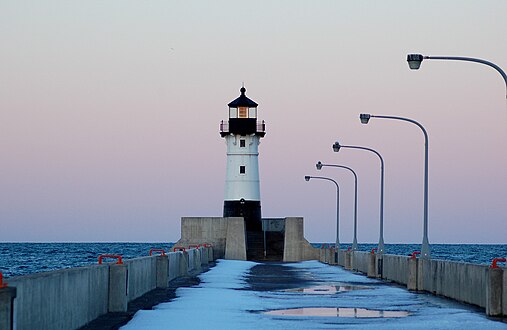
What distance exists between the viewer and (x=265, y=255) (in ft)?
246

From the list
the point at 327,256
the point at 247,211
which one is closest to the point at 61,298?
the point at 327,256

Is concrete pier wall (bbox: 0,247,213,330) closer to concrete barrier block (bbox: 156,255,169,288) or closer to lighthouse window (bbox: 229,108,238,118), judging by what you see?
concrete barrier block (bbox: 156,255,169,288)

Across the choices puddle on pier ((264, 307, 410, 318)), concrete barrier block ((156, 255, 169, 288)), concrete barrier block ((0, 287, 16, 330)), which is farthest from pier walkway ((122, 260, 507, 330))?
concrete barrier block ((0, 287, 16, 330))

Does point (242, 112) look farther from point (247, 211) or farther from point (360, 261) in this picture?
point (360, 261)

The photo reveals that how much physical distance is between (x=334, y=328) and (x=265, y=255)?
55.9 meters

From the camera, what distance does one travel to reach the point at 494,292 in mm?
22359

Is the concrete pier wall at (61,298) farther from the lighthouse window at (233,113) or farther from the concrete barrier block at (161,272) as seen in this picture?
the lighthouse window at (233,113)

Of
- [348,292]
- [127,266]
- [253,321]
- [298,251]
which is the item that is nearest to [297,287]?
[348,292]

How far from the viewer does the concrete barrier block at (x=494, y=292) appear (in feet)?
72.8

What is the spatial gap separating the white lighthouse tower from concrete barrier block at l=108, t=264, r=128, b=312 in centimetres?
5361

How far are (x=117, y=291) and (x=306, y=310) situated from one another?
4.57 metres

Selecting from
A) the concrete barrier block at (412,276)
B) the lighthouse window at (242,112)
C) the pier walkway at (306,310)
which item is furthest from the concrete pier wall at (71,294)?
the lighthouse window at (242,112)

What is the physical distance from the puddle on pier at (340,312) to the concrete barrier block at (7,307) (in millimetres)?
10586

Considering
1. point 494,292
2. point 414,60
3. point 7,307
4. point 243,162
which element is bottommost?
point 494,292
